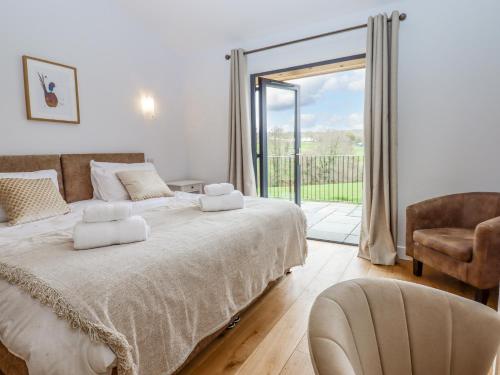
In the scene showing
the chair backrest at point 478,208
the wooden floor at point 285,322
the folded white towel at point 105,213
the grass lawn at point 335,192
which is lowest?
the wooden floor at point 285,322

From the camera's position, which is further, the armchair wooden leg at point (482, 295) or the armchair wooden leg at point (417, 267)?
the armchair wooden leg at point (417, 267)

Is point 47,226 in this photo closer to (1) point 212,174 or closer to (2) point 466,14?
(1) point 212,174

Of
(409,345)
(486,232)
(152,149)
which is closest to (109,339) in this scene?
(409,345)

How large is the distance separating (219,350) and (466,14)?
11.2 feet

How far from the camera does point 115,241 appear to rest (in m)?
1.42

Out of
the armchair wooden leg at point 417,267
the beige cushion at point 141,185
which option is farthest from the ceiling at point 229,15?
the armchair wooden leg at point 417,267

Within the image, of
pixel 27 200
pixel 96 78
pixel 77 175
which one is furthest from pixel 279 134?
pixel 27 200

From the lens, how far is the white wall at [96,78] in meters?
2.51

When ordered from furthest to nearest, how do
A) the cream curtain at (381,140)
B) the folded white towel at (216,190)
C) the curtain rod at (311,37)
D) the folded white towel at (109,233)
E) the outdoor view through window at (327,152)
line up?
1. the outdoor view through window at (327,152)
2. the curtain rod at (311,37)
3. the cream curtain at (381,140)
4. the folded white towel at (216,190)
5. the folded white towel at (109,233)

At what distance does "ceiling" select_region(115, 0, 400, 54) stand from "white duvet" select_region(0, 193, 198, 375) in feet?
11.0

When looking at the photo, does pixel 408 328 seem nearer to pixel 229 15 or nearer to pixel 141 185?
pixel 141 185

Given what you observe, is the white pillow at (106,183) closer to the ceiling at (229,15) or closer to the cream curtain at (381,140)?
the ceiling at (229,15)

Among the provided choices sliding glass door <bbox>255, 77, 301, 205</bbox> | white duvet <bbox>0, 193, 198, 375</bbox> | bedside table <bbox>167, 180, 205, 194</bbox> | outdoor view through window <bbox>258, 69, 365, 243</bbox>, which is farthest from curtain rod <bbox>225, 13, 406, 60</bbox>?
white duvet <bbox>0, 193, 198, 375</bbox>

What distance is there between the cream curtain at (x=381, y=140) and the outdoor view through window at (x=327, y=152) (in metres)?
1.30
